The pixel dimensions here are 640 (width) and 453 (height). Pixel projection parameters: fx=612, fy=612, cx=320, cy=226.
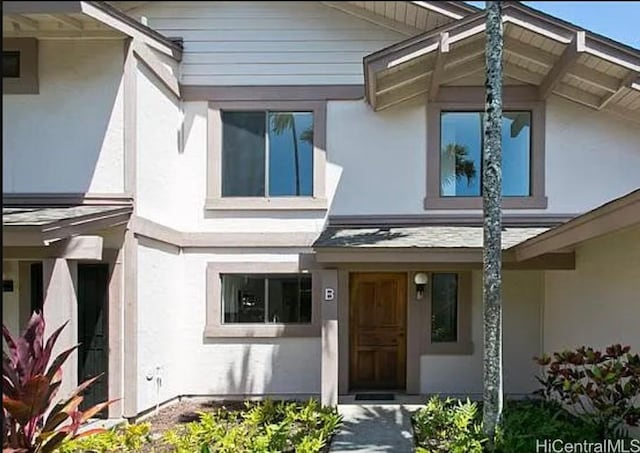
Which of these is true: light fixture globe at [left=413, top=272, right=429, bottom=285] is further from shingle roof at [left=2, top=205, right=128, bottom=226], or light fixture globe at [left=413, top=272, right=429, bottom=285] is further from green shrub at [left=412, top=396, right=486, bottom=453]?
shingle roof at [left=2, top=205, right=128, bottom=226]

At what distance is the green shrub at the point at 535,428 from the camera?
20.1ft

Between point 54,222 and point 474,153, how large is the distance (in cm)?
660

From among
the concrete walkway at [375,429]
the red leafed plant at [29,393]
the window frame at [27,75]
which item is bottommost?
the concrete walkway at [375,429]

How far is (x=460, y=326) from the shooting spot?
1007cm

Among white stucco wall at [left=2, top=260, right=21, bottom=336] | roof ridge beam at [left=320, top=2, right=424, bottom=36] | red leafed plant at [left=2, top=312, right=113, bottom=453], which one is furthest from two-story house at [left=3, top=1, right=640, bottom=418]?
red leafed plant at [left=2, top=312, right=113, bottom=453]

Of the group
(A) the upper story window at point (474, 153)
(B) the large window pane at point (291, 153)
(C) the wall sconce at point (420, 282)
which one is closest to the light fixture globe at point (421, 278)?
(C) the wall sconce at point (420, 282)

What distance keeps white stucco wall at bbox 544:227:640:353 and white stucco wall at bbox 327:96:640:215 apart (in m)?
1.67

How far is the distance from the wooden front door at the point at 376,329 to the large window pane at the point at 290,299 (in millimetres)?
785

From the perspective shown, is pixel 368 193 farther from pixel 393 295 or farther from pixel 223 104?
pixel 223 104

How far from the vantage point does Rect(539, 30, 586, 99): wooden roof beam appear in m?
8.49

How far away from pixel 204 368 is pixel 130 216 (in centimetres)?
337

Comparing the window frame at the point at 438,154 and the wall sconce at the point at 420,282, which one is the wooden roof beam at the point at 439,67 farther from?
the wall sconce at the point at 420,282

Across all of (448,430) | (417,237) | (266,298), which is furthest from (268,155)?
(448,430)

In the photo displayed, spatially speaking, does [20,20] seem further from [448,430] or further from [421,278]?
[421,278]
